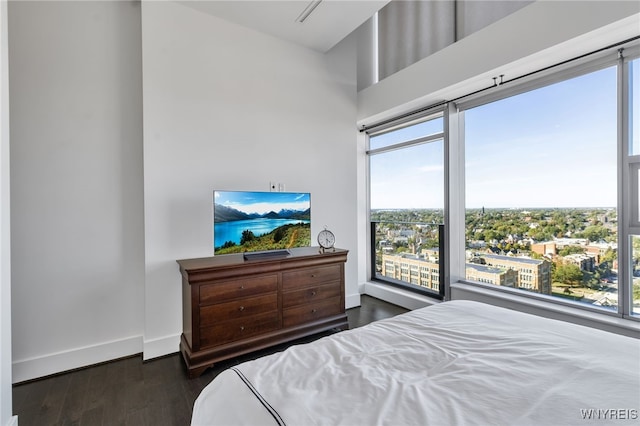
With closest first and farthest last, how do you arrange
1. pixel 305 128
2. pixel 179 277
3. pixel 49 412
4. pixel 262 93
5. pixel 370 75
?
pixel 49 412
pixel 179 277
pixel 262 93
pixel 305 128
pixel 370 75

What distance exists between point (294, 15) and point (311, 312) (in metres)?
3.02

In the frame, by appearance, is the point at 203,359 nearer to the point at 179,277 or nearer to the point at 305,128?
the point at 179,277

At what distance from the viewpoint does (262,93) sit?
323 centimetres

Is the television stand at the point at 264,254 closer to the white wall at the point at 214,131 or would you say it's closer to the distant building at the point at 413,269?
the white wall at the point at 214,131

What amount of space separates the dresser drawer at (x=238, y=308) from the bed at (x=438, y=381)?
1.35 m

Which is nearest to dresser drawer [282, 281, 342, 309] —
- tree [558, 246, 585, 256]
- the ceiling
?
tree [558, 246, 585, 256]

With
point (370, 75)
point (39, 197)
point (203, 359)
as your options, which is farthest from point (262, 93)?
point (203, 359)

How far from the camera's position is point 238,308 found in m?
2.50

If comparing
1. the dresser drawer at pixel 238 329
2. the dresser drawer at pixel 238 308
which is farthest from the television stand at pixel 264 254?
the dresser drawer at pixel 238 329

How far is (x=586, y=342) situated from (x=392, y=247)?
9.80 feet

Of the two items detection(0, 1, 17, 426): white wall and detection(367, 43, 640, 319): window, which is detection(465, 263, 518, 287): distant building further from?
detection(0, 1, 17, 426): white wall

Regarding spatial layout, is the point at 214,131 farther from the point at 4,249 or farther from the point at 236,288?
the point at 4,249

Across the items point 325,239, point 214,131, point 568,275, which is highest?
point 214,131

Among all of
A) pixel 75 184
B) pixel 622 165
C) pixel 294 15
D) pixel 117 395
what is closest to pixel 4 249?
pixel 75 184
